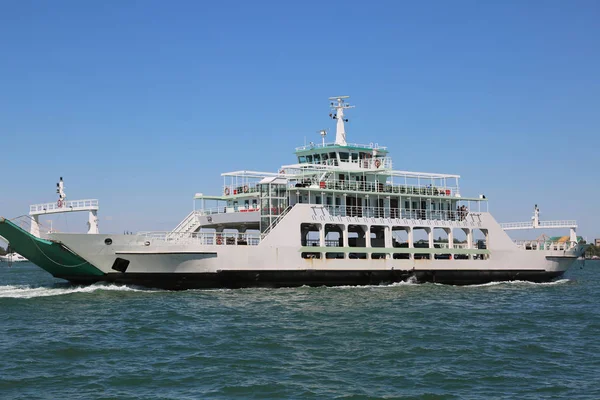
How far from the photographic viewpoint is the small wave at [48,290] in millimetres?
28719

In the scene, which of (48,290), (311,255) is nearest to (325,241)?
(311,255)

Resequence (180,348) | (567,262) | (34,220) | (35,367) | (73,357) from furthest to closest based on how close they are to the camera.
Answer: (567,262) → (34,220) → (180,348) → (73,357) → (35,367)

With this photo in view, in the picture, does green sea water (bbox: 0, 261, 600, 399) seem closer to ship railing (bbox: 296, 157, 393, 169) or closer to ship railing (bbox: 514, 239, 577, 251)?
ship railing (bbox: 296, 157, 393, 169)

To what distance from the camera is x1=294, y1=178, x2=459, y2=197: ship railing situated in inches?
1431

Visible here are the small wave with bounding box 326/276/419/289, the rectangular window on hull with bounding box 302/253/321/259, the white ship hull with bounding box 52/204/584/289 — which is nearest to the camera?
the white ship hull with bounding box 52/204/584/289

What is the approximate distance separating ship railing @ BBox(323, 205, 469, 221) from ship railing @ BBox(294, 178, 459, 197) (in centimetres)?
100

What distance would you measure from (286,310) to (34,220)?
12218 millimetres

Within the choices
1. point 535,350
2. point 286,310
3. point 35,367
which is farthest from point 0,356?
point 535,350

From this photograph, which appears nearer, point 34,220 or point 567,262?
point 34,220

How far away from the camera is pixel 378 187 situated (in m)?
38.7

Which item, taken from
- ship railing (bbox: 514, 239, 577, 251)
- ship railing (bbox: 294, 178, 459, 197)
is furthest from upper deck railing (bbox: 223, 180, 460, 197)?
ship railing (bbox: 514, 239, 577, 251)

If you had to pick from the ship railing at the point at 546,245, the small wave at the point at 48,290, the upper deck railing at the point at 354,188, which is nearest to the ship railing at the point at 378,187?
the upper deck railing at the point at 354,188

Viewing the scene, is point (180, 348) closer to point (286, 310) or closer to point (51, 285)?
point (286, 310)

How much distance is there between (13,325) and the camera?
69.2 feet
